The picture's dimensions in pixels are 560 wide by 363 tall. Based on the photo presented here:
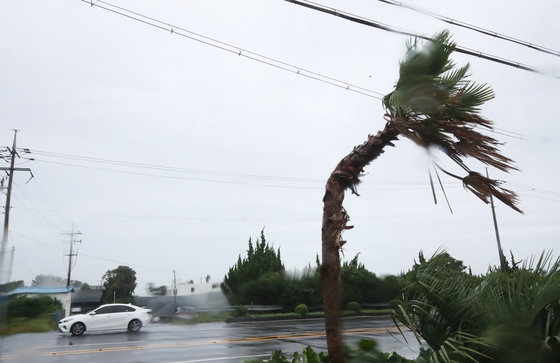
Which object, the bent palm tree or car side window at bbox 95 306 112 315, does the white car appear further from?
the bent palm tree

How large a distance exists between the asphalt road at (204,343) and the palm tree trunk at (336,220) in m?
3.80

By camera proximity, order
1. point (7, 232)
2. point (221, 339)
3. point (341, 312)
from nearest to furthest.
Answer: point (7, 232), point (341, 312), point (221, 339)

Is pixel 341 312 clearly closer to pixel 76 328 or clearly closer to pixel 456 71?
pixel 456 71

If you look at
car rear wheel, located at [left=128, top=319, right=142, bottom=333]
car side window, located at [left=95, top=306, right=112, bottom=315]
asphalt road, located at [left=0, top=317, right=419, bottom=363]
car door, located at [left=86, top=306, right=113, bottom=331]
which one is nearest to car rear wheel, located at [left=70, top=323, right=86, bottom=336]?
car door, located at [left=86, top=306, right=113, bottom=331]

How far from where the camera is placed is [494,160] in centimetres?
364

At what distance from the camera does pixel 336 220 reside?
368cm

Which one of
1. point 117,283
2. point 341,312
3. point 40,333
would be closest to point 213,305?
point 341,312

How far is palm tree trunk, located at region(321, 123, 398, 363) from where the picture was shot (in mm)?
3471

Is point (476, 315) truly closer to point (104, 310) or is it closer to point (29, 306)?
point (29, 306)

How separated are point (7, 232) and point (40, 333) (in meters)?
0.65

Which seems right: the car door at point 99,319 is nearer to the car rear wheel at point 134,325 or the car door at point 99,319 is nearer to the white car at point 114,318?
the white car at point 114,318

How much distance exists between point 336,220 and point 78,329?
50.3 feet

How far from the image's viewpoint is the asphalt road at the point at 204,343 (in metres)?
10.3

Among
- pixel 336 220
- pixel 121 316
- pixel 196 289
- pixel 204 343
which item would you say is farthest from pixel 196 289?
pixel 121 316
